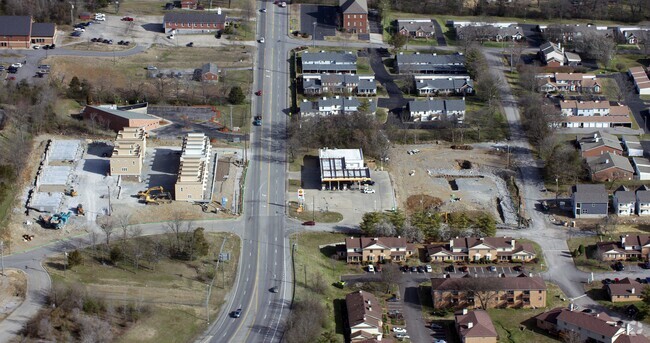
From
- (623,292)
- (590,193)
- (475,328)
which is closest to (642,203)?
(590,193)

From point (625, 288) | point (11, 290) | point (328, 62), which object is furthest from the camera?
point (328, 62)

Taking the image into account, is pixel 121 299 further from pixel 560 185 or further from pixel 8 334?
pixel 560 185

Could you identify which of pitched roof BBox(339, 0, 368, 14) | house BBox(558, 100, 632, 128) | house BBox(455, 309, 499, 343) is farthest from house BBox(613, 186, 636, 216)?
pitched roof BBox(339, 0, 368, 14)

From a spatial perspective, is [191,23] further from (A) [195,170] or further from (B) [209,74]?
(A) [195,170]

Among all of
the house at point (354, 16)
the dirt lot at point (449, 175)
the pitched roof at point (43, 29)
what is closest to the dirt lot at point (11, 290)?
the dirt lot at point (449, 175)

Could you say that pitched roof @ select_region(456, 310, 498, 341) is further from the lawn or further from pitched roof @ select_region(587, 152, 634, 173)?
pitched roof @ select_region(587, 152, 634, 173)
